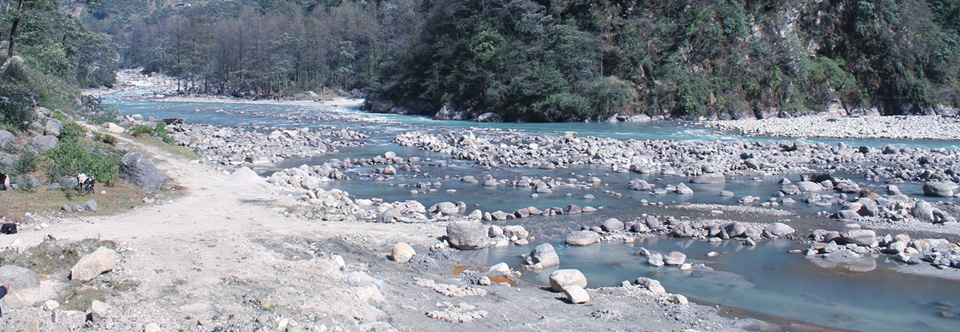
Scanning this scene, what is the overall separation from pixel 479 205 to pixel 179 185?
20.1 ft

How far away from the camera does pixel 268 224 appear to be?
9.72 m

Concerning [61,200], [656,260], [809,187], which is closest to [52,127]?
[61,200]

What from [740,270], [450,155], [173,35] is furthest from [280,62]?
[740,270]

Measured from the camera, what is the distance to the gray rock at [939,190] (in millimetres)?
13766

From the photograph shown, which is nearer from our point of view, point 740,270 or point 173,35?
point 740,270

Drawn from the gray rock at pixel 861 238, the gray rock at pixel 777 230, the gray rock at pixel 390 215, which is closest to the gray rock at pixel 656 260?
the gray rock at pixel 777 230

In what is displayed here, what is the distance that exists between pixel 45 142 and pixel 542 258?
10.8 m

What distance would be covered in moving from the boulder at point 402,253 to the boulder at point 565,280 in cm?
220

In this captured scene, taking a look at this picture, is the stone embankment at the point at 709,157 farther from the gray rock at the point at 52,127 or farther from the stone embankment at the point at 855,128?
the gray rock at the point at 52,127

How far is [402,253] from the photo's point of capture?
8547mm

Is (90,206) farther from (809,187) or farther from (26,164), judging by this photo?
(809,187)

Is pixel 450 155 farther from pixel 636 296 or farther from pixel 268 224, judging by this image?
pixel 636 296

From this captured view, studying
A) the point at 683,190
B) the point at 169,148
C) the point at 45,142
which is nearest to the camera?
the point at 45,142

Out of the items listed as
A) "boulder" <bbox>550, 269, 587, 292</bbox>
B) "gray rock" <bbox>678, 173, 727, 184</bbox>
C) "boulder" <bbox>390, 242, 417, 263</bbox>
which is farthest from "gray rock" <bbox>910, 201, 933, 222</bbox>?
"boulder" <bbox>390, 242, 417, 263</bbox>
